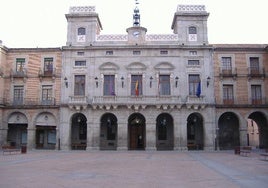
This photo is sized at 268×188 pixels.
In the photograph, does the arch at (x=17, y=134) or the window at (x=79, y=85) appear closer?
the window at (x=79, y=85)

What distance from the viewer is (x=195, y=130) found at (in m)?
38.7

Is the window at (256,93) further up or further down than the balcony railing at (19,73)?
further down

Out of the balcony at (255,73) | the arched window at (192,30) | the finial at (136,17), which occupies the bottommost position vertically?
the balcony at (255,73)

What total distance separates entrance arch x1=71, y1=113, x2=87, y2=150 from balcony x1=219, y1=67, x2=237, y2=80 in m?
17.3

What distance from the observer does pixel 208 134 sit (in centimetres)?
3631

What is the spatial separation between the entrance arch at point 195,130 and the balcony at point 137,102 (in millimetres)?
3577

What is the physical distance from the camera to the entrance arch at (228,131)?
39062mm

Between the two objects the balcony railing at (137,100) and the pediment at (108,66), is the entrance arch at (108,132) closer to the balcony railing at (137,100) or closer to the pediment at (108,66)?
the balcony railing at (137,100)

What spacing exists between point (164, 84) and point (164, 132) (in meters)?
5.90

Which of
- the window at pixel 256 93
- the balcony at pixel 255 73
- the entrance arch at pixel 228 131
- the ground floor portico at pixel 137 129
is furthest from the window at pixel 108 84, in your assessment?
the window at pixel 256 93

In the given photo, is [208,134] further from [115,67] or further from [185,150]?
[115,67]

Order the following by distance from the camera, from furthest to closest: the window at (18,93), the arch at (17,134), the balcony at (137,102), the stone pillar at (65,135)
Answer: the arch at (17,134), the window at (18,93), the stone pillar at (65,135), the balcony at (137,102)

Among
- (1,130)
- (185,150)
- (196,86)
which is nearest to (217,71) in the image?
(196,86)

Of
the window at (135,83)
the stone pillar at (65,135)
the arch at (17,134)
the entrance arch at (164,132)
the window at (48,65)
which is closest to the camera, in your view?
the stone pillar at (65,135)
